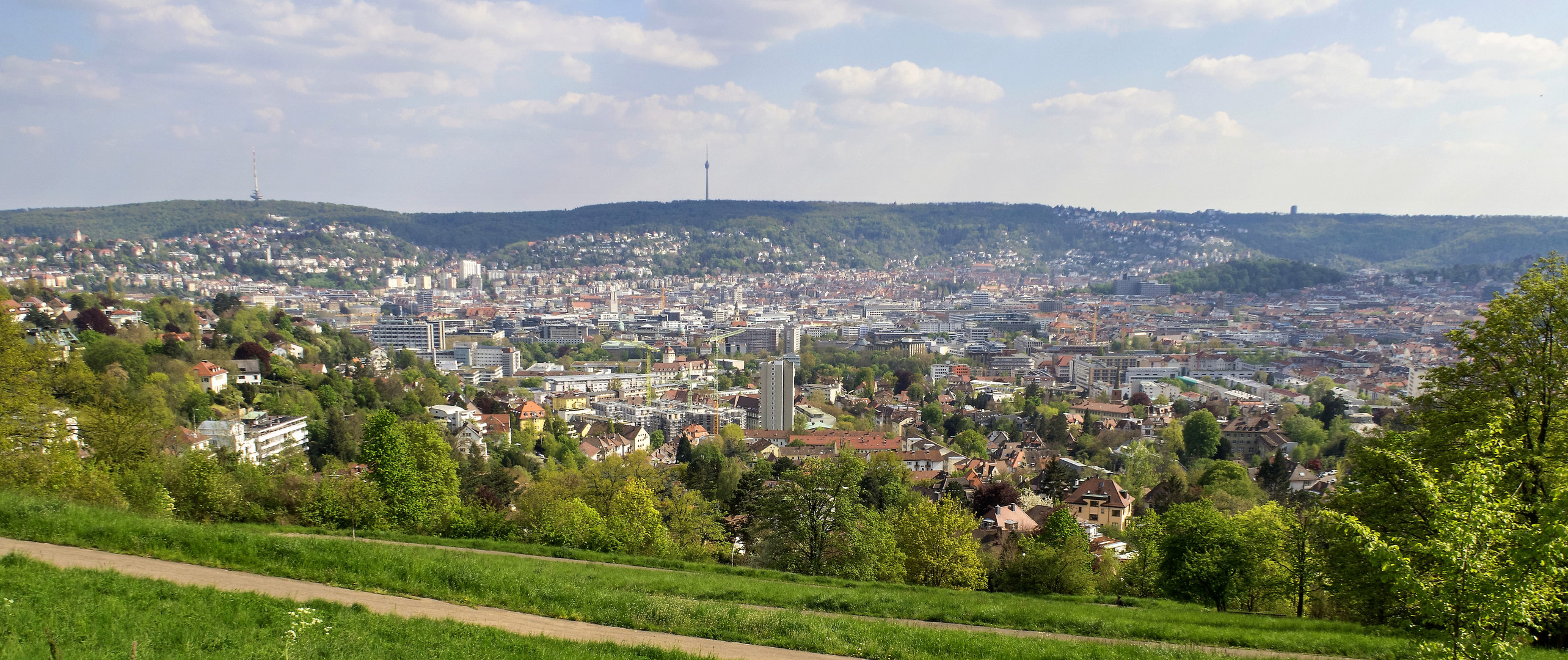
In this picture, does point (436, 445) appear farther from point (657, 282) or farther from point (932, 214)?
point (932, 214)

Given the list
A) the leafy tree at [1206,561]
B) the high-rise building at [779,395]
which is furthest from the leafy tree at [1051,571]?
the high-rise building at [779,395]

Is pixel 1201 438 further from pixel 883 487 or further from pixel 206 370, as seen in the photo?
pixel 206 370

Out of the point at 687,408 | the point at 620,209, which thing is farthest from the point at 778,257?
the point at 687,408

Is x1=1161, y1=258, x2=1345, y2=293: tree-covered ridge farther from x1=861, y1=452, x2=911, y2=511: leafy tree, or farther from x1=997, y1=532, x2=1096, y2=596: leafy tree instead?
x1=997, y1=532, x2=1096, y2=596: leafy tree

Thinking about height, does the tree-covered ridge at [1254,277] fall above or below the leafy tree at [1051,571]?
above

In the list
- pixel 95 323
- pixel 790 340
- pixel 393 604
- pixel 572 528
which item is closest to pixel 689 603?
pixel 393 604

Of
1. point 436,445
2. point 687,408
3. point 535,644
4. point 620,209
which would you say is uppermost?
point 620,209

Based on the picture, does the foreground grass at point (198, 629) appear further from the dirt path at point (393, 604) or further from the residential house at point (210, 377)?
the residential house at point (210, 377)

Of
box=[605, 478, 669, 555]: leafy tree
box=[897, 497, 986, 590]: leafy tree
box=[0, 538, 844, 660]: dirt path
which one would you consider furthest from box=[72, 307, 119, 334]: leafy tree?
box=[897, 497, 986, 590]: leafy tree
